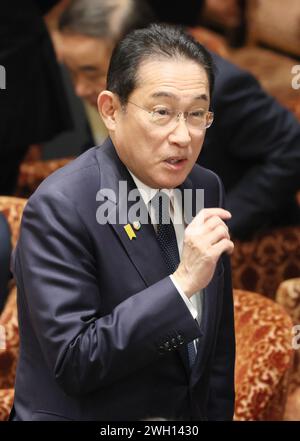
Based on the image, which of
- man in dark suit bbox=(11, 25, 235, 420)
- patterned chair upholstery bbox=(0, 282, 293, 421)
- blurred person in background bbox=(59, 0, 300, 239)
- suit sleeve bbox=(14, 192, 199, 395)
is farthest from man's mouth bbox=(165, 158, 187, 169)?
blurred person in background bbox=(59, 0, 300, 239)

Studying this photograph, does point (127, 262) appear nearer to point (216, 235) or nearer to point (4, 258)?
point (216, 235)

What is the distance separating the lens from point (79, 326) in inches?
75.6

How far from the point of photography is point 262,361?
9.28ft

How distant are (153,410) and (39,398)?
0.24m

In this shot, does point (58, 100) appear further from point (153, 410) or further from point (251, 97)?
point (153, 410)

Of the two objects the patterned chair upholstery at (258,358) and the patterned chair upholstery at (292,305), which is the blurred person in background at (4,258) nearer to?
the patterned chair upholstery at (258,358)

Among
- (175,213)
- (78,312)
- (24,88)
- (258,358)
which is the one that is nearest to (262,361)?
(258,358)

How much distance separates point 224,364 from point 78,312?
0.59 m

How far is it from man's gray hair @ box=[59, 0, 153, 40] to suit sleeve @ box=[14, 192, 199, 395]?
1702 mm

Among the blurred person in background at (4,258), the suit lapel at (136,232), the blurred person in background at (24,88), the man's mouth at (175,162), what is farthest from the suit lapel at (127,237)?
the blurred person in background at (24,88)

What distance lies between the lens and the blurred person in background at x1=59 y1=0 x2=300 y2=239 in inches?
139

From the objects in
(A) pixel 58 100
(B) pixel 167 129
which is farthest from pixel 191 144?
(A) pixel 58 100

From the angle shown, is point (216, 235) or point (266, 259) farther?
point (266, 259)

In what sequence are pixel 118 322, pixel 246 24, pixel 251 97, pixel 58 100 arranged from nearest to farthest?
1. pixel 118 322
2. pixel 251 97
3. pixel 58 100
4. pixel 246 24
